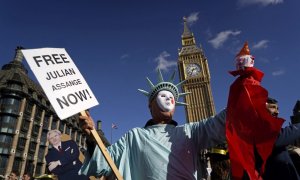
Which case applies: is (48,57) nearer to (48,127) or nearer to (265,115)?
(265,115)

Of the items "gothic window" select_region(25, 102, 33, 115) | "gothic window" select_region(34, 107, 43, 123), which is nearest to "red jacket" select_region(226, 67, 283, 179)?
"gothic window" select_region(25, 102, 33, 115)

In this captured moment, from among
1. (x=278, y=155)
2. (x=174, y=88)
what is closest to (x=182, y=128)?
(x=174, y=88)

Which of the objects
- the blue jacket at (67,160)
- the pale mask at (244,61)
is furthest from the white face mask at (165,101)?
the blue jacket at (67,160)

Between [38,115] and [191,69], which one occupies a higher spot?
[191,69]

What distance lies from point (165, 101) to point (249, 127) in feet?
2.93

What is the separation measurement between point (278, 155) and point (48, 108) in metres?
38.6

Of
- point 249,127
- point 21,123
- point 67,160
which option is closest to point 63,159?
point 67,160

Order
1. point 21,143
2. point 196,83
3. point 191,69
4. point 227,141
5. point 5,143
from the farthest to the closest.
A: point 191,69 → point 196,83 → point 21,143 → point 5,143 → point 227,141

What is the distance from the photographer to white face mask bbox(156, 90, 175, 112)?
2.81 m

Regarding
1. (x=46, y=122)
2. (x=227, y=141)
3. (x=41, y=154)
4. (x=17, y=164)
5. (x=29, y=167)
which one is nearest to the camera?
(x=227, y=141)

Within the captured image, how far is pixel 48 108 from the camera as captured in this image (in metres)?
37.8

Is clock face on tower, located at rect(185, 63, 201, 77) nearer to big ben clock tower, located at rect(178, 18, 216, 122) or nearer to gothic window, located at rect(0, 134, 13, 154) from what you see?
big ben clock tower, located at rect(178, 18, 216, 122)

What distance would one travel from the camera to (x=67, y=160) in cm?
542

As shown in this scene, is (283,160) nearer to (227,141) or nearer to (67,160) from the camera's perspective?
(227,141)
